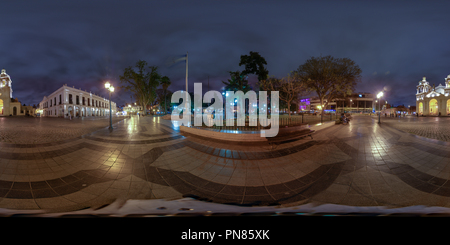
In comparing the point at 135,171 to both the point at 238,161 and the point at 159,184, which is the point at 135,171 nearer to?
the point at 159,184

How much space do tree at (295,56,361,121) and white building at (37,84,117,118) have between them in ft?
182

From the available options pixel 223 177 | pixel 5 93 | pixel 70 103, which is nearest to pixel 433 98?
pixel 223 177

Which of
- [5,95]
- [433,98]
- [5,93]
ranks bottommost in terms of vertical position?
[433,98]

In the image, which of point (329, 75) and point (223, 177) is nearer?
point (223, 177)

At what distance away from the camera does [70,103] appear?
45719 mm

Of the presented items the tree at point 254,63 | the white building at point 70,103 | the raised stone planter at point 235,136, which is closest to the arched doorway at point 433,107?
the tree at point 254,63

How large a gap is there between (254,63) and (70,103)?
56.3m

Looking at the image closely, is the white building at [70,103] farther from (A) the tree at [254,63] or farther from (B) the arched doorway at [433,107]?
(B) the arched doorway at [433,107]

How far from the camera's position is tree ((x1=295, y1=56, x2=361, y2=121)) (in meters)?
16.3

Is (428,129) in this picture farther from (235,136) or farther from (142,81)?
(142,81)

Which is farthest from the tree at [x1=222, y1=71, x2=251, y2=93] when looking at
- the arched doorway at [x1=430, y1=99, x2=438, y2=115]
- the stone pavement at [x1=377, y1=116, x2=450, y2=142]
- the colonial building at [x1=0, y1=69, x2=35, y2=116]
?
the arched doorway at [x1=430, y1=99, x2=438, y2=115]

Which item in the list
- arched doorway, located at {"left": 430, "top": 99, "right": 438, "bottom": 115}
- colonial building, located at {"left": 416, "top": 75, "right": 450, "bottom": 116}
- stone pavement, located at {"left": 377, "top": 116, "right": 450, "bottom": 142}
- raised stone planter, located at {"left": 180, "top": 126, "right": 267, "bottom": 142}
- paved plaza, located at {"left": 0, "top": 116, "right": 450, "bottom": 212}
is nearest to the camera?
paved plaza, located at {"left": 0, "top": 116, "right": 450, "bottom": 212}

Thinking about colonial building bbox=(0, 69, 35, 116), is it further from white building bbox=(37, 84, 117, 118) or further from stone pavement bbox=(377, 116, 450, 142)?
stone pavement bbox=(377, 116, 450, 142)

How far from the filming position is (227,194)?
107 inches
